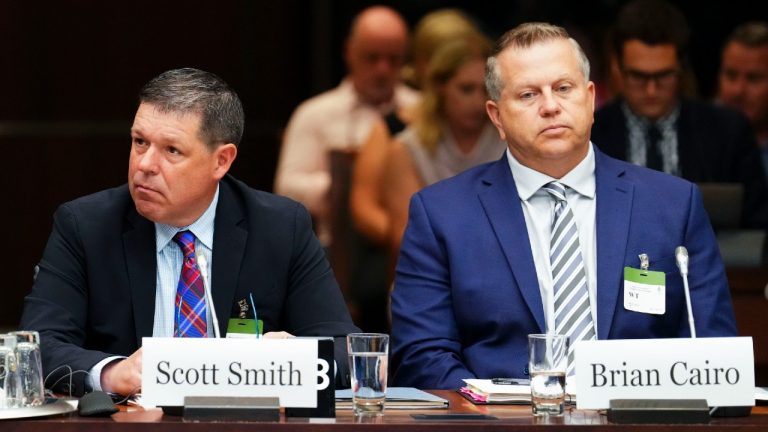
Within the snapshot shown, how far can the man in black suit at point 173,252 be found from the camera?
3.53 metres

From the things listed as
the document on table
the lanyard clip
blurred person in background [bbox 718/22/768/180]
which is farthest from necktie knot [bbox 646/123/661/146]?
the document on table

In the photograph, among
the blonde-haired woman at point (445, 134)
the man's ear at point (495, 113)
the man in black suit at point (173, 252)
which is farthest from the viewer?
the blonde-haired woman at point (445, 134)

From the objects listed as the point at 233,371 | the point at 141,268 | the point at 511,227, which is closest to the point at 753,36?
the point at 511,227

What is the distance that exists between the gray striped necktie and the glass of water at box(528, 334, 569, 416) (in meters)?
0.67

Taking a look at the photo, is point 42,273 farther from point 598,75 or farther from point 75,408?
point 598,75

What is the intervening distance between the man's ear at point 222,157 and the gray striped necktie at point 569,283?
2.88 feet

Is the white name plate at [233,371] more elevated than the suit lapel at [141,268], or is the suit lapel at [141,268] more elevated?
the suit lapel at [141,268]

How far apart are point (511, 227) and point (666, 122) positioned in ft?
6.16

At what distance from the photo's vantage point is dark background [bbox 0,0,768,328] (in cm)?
755

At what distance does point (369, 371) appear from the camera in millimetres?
2889

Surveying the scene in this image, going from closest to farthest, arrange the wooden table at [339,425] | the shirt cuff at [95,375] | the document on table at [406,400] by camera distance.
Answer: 1. the wooden table at [339,425]
2. the document on table at [406,400]
3. the shirt cuff at [95,375]

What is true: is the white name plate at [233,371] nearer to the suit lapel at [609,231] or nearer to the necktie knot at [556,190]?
the suit lapel at [609,231]

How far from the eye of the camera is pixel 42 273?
3.57 m

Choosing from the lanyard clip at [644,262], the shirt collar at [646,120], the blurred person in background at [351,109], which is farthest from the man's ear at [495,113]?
the blurred person in background at [351,109]
